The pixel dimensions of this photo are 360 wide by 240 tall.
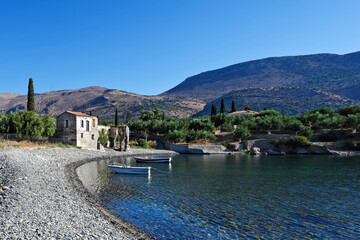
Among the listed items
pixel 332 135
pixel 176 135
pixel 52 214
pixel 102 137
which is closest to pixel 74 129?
pixel 102 137

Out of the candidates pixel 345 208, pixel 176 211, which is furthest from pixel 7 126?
pixel 345 208

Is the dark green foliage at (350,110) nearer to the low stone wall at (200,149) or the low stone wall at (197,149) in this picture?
the low stone wall at (200,149)

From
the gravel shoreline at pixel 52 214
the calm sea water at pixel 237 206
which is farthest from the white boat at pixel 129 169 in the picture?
the gravel shoreline at pixel 52 214

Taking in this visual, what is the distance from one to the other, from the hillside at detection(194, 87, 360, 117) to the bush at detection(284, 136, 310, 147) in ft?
241

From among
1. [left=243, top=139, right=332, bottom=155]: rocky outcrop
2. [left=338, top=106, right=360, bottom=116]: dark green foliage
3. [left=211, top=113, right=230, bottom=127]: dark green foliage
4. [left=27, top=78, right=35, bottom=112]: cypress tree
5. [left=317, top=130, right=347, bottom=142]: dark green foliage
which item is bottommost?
[left=243, top=139, right=332, bottom=155]: rocky outcrop

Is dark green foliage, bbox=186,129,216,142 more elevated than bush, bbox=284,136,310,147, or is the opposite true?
dark green foliage, bbox=186,129,216,142

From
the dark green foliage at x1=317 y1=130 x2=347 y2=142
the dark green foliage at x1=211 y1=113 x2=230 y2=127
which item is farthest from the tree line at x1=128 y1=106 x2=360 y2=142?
the dark green foliage at x1=317 y1=130 x2=347 y2=142

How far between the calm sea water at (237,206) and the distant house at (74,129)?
25.5 m

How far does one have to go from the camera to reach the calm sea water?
1127 cm

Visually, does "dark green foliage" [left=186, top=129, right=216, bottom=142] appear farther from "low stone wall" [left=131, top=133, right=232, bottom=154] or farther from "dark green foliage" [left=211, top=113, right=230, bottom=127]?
"dark green foliage" [left=211, top=113, right=230, bottom=127]

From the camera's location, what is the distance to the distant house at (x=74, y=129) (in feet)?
154

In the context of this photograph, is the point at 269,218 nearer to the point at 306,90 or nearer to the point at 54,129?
the point at 54,129

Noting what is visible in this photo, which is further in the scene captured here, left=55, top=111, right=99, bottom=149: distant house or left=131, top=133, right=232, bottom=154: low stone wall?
left=131, top=133, right=232, bottom=154: low stone wall

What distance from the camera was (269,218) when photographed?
42.3 ft
